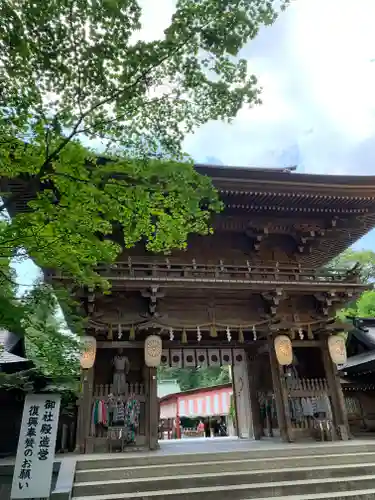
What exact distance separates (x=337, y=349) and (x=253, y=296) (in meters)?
2.72

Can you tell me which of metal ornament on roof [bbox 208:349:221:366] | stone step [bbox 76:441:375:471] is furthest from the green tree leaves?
stone step [bbox 76:441:375:471]

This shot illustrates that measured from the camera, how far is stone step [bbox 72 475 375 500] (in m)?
5.67

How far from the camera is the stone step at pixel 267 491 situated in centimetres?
567

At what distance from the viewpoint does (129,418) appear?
8.44 metres

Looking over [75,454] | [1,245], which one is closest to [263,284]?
[75,454]

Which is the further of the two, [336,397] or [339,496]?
[336,397]

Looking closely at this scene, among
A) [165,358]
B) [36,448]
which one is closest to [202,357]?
[165,358]

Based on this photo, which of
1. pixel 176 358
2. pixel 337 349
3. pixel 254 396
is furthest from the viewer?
pixel 254 396

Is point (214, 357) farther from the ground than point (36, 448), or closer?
farther from the ground

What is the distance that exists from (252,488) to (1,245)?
549 centimetres

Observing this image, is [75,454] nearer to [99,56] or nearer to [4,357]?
[4,357]

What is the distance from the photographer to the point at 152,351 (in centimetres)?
884

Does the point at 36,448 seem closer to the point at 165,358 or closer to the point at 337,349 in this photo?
the point at 165,358

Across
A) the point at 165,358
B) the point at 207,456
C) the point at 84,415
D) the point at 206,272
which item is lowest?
the point at 207,456
